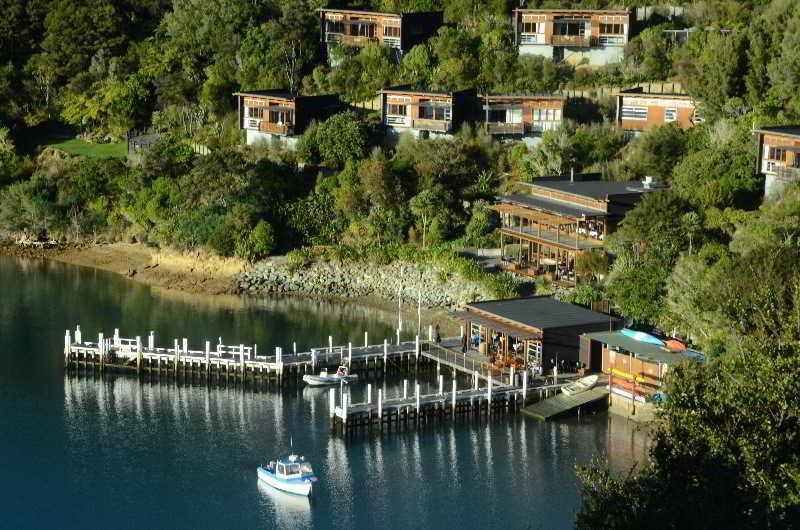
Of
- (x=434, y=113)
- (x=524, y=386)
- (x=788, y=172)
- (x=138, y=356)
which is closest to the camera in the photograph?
(x=524, y=386)

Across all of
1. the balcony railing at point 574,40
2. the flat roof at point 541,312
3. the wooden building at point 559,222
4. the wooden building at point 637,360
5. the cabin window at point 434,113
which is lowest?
the wooden building at point 637,360

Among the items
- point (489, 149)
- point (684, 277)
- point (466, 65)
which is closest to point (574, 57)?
point (466, 65)

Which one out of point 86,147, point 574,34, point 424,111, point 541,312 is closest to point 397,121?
point 424,111

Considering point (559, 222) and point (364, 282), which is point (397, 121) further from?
point (559, 222)

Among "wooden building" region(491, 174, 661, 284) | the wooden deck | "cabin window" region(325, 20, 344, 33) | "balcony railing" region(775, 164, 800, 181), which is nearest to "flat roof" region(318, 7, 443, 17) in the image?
"cabin window" region(325, 20, 344, 33)

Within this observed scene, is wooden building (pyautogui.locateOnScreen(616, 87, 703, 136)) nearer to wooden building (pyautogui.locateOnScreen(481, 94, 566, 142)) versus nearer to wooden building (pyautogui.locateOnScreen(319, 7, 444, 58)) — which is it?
wooden building (pyautogui.locateOnScreen(481, 94, 566, 142))

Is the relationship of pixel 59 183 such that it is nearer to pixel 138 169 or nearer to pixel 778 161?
pixel 138 169

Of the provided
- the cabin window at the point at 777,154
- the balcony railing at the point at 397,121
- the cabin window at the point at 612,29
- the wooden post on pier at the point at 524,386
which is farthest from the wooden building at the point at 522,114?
the wooden post on pier at the point at 524,386

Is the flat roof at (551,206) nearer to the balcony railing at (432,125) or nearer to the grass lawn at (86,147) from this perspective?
the balcony railing at (432,125)
